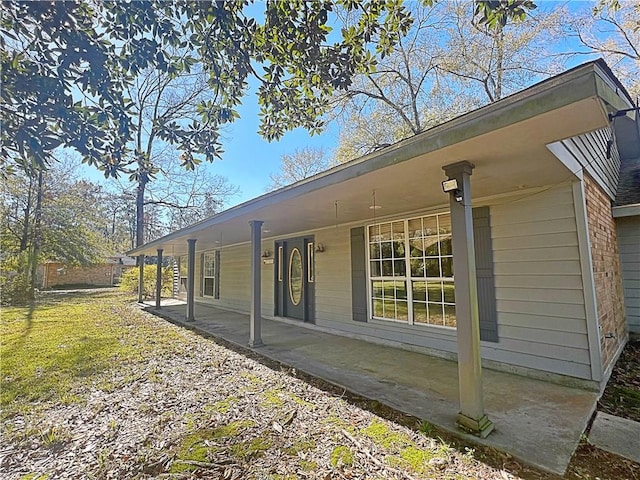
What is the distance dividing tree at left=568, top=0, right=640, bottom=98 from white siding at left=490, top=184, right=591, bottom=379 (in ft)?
28.3

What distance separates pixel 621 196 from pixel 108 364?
945cm

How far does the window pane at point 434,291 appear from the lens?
4949mm

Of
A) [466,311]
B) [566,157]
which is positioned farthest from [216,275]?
[566,157]

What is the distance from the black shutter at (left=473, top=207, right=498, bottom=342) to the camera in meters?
4.36

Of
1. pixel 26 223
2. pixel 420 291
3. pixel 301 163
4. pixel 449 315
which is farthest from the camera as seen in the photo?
pixel 301 163

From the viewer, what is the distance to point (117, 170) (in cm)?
278

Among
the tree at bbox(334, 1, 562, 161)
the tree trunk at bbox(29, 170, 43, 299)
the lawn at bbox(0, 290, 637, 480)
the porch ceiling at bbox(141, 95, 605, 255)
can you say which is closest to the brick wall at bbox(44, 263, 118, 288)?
the tree trunk at bbox(29, 170, 43, 299)

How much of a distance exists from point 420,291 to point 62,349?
648 cm

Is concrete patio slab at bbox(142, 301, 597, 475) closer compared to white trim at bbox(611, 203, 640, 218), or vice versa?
concrete patio slab at bbox(142, 301, 597, 475)

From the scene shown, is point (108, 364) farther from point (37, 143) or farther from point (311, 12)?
point (311, 12)

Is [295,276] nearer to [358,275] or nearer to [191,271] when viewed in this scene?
[358,275]

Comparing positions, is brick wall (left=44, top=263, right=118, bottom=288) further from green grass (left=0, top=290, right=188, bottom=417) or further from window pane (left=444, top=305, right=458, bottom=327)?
window pane (left=444, top=305, right=458, bottom=327)

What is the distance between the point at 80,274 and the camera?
2441 centimetres

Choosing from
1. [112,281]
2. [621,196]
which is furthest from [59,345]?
[112,281]
